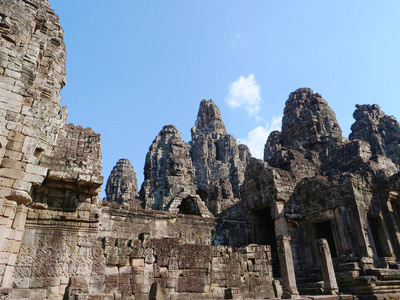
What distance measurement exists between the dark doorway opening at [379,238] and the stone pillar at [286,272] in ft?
19.9

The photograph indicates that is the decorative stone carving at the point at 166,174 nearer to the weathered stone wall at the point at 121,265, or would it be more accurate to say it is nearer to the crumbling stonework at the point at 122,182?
the crumbling stonework at the point at 122,182

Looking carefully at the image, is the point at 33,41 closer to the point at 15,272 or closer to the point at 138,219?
the point at 15,272

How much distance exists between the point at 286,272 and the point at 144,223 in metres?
5.78

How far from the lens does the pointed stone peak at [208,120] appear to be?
238 ft

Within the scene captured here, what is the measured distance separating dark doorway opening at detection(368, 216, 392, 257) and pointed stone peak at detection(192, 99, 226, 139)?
59.2m

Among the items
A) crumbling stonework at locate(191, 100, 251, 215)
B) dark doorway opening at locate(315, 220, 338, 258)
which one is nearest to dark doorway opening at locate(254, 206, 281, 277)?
dark doorway opening at locate(315, 220, 338, 258)

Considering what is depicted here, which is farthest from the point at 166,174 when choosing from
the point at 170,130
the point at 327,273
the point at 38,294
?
the point at 38,294

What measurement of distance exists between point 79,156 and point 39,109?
1.44 meters

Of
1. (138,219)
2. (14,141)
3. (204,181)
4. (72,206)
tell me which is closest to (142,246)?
(72,206)

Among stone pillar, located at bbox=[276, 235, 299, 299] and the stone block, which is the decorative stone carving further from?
the stone block

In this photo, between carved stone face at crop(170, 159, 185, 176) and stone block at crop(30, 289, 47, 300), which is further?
carved stone face at crop(170, 159, 185, 176)

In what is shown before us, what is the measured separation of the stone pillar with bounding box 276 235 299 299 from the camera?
27.9ft

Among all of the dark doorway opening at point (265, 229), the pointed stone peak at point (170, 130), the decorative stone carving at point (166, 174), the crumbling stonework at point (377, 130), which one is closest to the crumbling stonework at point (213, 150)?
the pointed stone peak at point (170, 130)

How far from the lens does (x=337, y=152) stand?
19.5 meters
